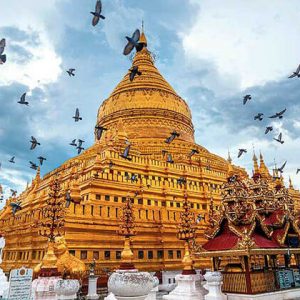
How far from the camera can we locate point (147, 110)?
4444cm

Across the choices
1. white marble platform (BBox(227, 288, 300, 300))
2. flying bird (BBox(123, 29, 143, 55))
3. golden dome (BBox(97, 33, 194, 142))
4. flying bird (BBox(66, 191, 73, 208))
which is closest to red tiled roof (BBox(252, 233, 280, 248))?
white marble platform (BBox(227, 288, 300, 300))

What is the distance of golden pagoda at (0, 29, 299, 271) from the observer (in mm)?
24250

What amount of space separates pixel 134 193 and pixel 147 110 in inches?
699

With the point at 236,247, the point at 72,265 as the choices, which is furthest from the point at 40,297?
the point at 236,247

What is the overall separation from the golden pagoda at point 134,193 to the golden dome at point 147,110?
Result: 156mm

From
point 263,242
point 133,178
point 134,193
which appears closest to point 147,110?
point 133,178

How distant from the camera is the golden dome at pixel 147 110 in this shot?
141 ft

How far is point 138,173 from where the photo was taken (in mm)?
32188

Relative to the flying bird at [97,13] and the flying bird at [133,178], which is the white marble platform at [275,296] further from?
the flying bird at [133,178]

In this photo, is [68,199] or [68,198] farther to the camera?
[68,198]

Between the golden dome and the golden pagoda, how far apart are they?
0.51 feet

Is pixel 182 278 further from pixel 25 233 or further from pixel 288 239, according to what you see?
pixel 25 233

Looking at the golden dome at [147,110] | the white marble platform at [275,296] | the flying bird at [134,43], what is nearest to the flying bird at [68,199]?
the white marble platform at [275,296]

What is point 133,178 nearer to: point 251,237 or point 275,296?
point 251,237
